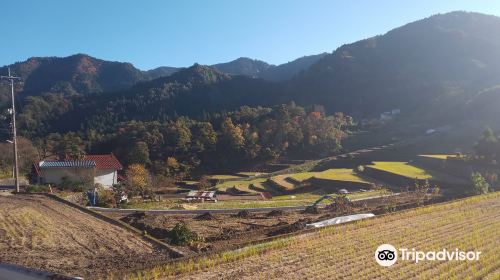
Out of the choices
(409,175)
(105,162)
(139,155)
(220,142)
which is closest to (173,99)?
(220,142)

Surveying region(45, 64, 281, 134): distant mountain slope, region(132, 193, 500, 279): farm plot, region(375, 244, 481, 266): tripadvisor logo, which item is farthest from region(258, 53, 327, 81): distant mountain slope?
region(375, 244, 481, 266): tripadvisor logo

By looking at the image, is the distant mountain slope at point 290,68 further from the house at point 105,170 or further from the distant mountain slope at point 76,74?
the house at point 105,170

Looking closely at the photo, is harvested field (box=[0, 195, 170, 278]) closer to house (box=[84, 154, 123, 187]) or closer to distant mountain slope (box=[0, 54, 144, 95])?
house (box=[84, 154, 123, 187])

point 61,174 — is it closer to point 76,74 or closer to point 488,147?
point 488,147

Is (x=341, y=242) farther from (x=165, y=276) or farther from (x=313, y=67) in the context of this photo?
(x=313, y=67)

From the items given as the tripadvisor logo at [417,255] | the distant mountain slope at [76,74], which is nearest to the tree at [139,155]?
the tripadvisor logo at [417,255]

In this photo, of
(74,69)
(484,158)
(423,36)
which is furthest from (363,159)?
(74,69)
